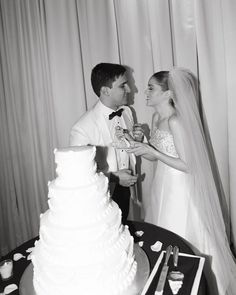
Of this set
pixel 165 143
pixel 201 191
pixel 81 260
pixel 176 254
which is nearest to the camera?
pixel 81 260

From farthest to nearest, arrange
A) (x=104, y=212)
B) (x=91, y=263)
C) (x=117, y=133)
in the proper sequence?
(x=117, y=133) → (x=104, y=212) → (x=91, y=263)

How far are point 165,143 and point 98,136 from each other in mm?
706

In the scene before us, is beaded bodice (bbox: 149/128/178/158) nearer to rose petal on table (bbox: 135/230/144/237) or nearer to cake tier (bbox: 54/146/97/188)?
rose petal on table (bbox: 135/230/144/237)

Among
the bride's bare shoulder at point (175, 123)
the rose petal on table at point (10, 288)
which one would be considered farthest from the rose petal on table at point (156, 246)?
the bride's bare shoulder at point (175, 123)

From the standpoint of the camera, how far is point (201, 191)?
2.49m

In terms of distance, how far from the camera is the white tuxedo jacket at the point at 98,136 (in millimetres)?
2945

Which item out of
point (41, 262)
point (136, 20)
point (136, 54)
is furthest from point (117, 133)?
point (41, 262)

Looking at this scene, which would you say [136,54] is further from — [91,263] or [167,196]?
[91,263]

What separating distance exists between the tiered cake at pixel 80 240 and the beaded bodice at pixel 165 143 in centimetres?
123

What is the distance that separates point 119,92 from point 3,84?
6.67ft

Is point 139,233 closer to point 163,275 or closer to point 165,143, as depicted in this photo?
point 163,275

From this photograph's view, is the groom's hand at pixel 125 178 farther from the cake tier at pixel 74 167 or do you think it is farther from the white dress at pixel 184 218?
the cake tier at pixel 74 167

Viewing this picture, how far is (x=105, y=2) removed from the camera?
3.42 meters

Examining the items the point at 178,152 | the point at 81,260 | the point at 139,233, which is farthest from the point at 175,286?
the point at 178,152
